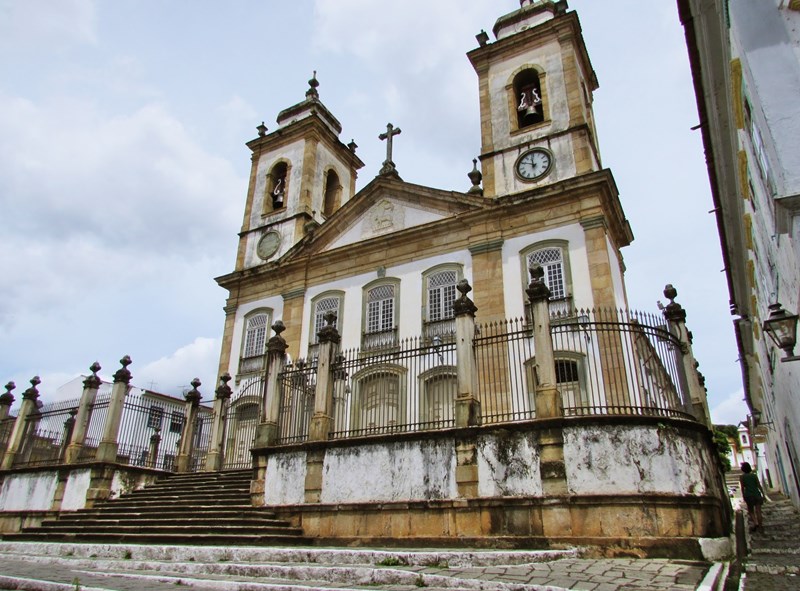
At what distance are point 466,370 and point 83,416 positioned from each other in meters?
10.2

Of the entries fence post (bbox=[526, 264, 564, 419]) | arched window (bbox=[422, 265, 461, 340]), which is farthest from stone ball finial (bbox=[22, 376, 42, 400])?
fence post (bbox=[526, 264, 564, 419])

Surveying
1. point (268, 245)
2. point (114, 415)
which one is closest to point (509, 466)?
point (114, 415)

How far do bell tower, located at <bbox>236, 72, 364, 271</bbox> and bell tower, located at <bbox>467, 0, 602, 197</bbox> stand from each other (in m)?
6.71

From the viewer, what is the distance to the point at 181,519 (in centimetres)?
1059

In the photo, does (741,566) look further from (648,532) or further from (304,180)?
(304,180)

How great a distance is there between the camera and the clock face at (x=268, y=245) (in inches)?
814

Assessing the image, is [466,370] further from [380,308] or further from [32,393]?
[32,393]

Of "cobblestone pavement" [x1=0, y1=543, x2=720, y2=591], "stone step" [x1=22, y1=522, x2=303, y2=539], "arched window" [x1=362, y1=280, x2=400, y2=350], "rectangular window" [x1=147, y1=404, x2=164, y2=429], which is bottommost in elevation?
"cobblestone pavement" [x1=0, y1=543, x2=720, y2=591]

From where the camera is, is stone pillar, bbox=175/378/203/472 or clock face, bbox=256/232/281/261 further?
clock face, bbox=256/232/281/261

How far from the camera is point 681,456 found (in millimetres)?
7781

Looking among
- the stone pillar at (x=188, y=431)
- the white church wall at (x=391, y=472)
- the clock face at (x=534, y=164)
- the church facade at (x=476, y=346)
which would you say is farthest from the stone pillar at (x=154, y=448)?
the clock face at (x=534, y=164)

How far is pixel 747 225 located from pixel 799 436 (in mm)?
4401

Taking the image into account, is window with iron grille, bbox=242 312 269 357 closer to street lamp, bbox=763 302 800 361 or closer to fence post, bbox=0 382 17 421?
fence post, bbox=0 382 17 421

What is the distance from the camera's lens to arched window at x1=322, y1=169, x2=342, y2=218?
22.6m
